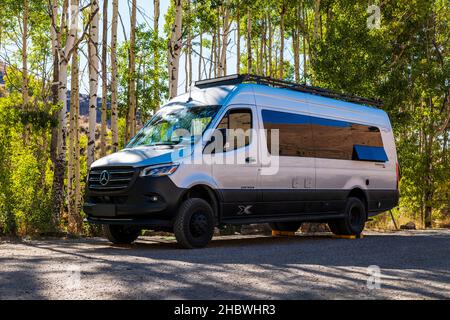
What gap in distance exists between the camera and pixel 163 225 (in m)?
9.59

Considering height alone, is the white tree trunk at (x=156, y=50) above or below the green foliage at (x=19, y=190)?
above

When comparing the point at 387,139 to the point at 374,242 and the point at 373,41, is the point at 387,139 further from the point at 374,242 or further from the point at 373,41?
the point at 373,41

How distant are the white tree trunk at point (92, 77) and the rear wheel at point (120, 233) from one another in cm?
778

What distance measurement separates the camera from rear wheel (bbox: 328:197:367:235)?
1359 centimetres

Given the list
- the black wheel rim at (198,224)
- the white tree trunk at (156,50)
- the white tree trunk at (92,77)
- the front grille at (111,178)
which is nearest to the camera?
the front grille at (111,178)

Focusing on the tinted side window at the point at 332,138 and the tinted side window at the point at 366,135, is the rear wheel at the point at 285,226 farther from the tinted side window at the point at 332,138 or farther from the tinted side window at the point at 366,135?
the tinted side window at the point at 366,135

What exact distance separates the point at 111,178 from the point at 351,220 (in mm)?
6284

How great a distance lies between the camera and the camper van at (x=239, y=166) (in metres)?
9.58

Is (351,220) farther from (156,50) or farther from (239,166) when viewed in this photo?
(156,50)

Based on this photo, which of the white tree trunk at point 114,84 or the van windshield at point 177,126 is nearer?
the van windshield at point 177,126

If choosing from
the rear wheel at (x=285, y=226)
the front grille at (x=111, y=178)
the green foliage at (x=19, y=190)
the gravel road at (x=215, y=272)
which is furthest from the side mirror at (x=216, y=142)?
the rear wheel at (x=285, y=226)

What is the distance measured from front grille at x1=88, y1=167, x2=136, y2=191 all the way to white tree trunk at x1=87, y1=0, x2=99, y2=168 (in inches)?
332

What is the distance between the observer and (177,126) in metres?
10.6

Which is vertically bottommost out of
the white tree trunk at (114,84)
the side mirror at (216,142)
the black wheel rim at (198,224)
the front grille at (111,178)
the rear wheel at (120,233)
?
the rear wheel at (120,233)
